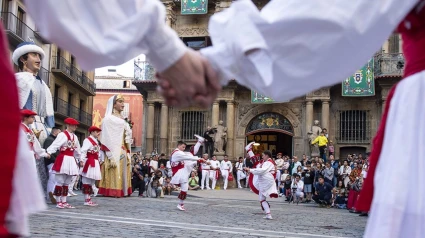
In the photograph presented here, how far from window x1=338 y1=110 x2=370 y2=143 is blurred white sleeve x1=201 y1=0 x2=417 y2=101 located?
31840 mm

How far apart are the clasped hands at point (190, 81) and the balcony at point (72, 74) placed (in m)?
33.8

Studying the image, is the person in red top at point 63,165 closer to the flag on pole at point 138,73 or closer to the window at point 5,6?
the window at point 5,6

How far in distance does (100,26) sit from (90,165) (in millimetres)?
10773

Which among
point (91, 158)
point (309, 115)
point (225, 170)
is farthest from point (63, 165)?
point (309, 115)

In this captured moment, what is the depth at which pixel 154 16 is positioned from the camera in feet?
5.41

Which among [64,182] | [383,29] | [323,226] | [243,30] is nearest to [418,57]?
→ [383,29]

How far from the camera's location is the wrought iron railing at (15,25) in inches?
1030

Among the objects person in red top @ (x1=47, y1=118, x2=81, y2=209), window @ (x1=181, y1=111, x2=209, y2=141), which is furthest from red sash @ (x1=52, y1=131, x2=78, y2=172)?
window @ (x1=181, y1=111, x2=209, y2=141)

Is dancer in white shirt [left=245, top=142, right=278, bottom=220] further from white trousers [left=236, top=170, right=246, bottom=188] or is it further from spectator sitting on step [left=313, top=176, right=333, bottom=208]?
white trousers [left=236, top=170, right=246, bottom=188]

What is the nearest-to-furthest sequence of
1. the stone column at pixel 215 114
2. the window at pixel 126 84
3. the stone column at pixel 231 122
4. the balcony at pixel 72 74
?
1. the stone column at pixel 231 122
2. the stone column at pixel 215 114
3. the balcony at pixel 72 74
4. the window at pixel 126 84

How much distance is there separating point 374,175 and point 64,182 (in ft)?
32.7

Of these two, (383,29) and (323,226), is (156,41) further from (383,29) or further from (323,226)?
(323,226)

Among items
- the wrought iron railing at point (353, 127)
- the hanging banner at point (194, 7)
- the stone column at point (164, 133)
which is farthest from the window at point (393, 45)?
the stone column at point (164, 133)

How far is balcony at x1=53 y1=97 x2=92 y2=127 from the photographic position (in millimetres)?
34656
